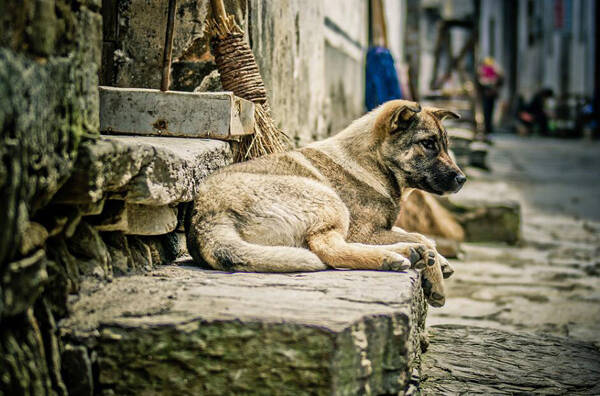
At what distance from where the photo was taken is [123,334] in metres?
2.20

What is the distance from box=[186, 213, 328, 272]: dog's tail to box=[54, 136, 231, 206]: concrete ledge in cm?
21

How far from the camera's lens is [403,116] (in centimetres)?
370

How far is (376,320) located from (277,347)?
0.36m

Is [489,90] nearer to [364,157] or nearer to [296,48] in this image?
[296,48]

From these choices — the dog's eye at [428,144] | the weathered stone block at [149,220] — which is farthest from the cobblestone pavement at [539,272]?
the weathered stone block at [149,220]

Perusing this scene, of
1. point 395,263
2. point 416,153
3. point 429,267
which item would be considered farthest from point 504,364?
point 416,153

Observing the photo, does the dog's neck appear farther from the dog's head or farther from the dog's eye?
the dog's eye

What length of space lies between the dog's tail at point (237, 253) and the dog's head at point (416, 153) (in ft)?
3.35

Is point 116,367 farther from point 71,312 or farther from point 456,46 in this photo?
point 456,46

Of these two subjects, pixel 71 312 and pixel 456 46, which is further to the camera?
pixel 456 46

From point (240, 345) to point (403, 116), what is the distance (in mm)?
1970

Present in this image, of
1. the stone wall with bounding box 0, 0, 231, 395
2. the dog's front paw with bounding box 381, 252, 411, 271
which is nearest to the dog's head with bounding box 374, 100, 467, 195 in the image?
the dog's front paw with bounding box 381, 252, 411, 271

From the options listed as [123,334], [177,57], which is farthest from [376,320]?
[177,57]

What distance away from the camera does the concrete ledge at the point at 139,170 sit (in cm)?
229
